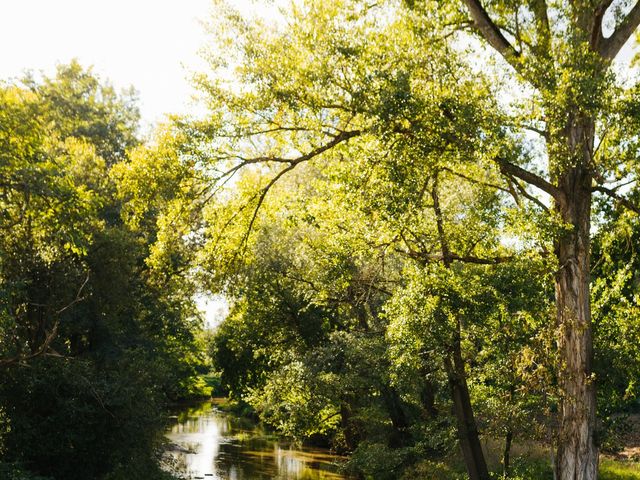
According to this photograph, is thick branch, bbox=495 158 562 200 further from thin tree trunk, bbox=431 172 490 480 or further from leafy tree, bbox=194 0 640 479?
thin tree trunk, bbox=431 172 490 480

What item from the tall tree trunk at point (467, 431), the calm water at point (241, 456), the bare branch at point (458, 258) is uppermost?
the bare branch at point (458, 258)

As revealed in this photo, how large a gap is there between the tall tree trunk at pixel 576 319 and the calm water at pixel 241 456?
512 inches

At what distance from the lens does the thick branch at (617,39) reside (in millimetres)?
10188

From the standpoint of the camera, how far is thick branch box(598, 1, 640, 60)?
10.2 m

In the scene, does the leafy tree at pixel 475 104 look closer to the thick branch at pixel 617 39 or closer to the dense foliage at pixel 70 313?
the thick branch at pixel 617 39

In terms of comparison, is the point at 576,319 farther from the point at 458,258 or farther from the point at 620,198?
the point at 458,258

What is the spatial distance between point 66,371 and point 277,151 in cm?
702

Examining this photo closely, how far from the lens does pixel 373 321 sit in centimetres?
2023

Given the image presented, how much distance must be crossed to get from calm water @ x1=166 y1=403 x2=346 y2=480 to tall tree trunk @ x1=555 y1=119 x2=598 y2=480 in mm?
13005

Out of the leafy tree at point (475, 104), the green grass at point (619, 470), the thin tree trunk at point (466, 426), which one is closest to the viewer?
the leafy tree at point (475, 104)

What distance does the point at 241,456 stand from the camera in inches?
1027

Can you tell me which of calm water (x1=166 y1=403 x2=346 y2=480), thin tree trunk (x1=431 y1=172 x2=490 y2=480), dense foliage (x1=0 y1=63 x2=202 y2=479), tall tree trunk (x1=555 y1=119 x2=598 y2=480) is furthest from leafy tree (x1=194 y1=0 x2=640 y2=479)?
calm water (x1=166 y1=403 x2=346 y2=480)

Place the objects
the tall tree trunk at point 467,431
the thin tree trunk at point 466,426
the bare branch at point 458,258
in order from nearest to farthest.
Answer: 1. the bare branch at point 458,258
2. the thin tree trunk at point 466,426
3. the tall tree trunk at point 467,431

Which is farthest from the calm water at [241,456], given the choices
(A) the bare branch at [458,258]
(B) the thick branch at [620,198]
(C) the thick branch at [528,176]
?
(B) the thick branch at [620,198]
